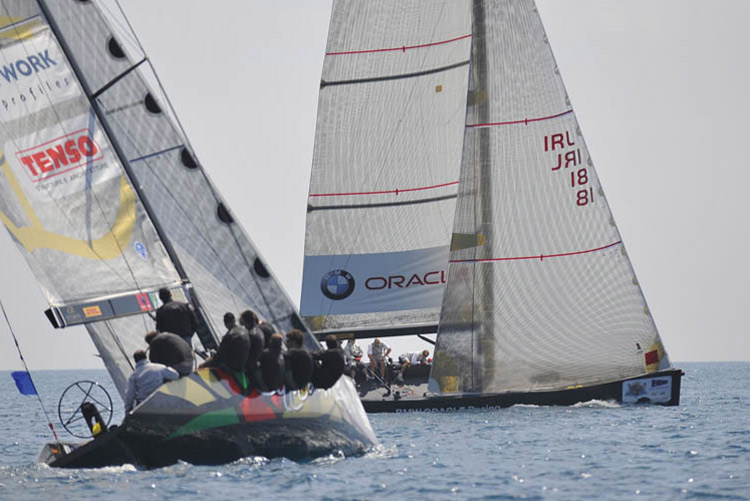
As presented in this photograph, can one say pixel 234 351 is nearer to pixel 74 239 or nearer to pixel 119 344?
pixel 74 239

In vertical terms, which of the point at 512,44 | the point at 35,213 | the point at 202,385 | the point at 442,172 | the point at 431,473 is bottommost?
the point at 431,473

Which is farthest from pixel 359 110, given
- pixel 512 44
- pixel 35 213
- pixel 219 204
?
pixel 35 213

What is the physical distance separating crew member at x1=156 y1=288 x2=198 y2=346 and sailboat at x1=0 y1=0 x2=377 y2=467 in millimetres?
716

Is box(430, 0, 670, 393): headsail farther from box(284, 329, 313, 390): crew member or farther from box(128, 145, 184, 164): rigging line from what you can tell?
box(284, 329, 313, 390): crew member

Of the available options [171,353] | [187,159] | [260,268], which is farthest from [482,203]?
[171,353]

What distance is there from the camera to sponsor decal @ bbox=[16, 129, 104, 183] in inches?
700

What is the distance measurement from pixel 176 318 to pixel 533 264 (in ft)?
41.3

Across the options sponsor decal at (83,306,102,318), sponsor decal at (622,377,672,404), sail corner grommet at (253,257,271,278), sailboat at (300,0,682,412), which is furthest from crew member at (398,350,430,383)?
sponsor decal at (83,306,102,318)

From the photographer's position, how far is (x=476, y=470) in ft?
58.8

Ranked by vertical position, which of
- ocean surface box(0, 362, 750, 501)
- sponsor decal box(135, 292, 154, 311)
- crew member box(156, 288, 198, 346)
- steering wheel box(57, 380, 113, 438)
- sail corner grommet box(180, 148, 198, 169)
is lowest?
ocean surface box(0, 362, 750, 501)

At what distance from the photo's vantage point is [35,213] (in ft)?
57.8

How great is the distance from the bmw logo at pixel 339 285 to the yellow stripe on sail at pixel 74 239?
13.4 m

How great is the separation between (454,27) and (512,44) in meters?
2.16

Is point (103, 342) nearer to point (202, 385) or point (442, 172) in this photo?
point (202, 385)
